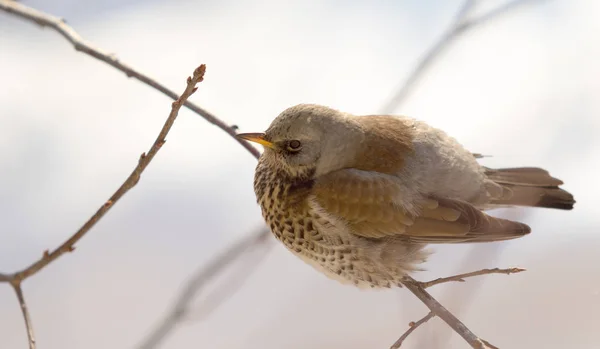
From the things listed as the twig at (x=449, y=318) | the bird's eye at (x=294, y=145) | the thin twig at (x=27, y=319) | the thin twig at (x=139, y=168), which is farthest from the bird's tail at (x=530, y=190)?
the thin twig at (x=27, y=319)

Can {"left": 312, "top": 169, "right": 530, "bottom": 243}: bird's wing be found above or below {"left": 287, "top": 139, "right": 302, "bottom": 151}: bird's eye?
below

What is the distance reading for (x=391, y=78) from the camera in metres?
3.44

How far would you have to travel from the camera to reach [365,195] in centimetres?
151

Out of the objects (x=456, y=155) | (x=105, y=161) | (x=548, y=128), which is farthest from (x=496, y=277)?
(x=105, y=161)

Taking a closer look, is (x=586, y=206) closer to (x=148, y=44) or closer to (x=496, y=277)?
(x=496, y=277)

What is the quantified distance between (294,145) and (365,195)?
0.61 feet

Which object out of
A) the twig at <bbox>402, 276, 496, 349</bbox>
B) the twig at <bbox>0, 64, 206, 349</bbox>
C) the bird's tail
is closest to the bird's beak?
the twig at <bbox>0, 64, 206, 349</bbox>

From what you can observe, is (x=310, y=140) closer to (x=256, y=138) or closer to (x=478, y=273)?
(x=256, y=138)

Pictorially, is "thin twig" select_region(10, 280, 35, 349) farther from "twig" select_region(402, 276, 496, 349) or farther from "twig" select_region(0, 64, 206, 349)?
"twig" select_region(402, 276, 496, 349)

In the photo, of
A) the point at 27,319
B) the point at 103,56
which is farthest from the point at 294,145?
the point at 27,319

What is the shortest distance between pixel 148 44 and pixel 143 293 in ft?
4.54

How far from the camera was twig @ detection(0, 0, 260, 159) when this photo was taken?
61.7 inches

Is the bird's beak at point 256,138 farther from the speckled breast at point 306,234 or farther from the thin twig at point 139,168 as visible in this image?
the thin twig at point 139,168

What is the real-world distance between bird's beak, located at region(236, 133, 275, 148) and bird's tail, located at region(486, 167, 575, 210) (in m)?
0.54
